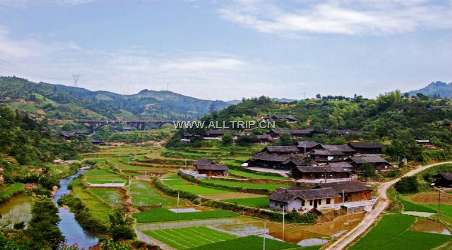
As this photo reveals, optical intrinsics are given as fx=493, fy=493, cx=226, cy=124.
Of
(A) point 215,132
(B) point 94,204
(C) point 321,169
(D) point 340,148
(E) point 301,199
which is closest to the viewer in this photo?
(E) point 301,199

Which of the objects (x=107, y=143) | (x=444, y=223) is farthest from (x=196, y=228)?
(x=107, y=143)

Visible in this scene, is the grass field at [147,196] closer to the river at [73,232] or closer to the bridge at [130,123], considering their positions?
the river at [73,232]

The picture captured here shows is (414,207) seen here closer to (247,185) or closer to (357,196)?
(357,196)

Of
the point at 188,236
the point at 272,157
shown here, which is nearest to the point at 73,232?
the point at 188,236

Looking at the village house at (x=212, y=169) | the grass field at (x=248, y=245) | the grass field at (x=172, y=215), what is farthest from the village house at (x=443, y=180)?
the grass field at (x=248, y=245)

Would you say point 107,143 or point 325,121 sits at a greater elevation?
point 325,121

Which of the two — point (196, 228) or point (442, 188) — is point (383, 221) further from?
point (442, 188)
